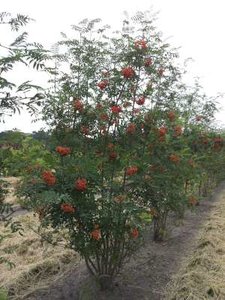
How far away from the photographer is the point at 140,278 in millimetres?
5574

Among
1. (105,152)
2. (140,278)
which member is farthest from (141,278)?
(105,152)

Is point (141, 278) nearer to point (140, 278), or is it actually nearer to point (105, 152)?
point (140, 278)

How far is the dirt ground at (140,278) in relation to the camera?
496 cm

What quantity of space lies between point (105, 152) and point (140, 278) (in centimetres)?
175

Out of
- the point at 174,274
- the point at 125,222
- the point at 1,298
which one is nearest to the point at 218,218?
the point at 174,274

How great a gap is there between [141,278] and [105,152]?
5.76 ft

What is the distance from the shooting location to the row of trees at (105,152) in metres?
4.27

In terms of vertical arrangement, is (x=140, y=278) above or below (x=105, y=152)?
below

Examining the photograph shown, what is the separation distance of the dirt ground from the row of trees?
0.69 feet

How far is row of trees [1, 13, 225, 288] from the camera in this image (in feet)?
14.0

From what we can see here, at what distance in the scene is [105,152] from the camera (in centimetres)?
478

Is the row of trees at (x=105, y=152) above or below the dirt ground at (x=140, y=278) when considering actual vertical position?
above

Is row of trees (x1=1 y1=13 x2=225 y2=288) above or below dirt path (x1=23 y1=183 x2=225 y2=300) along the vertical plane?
above

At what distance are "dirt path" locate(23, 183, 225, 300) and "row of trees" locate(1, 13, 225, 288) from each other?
210 millimetres
